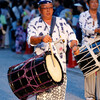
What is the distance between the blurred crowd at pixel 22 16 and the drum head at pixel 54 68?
6.10 metres

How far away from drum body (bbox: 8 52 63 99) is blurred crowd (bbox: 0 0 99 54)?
6.26 meters

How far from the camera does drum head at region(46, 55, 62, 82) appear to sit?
4.54 meters

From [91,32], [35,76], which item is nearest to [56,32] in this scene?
[35,76]

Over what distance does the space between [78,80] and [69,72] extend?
1133mm

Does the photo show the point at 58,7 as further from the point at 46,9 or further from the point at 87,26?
the point at 46,9

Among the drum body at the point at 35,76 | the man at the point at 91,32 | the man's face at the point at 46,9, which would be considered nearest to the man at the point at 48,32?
the man's face at the point at 46,9

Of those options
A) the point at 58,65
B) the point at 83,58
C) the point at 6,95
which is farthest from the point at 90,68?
the point at 6,95

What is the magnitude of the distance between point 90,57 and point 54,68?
1.20m

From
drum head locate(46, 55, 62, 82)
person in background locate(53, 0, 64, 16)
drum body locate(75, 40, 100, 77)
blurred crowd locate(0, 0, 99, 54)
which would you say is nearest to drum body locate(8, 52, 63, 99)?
drum head locate(46, 55, 62, 82)

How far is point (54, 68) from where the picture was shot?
15.4ft

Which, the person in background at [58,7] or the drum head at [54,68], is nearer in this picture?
the drum head at [54,68]

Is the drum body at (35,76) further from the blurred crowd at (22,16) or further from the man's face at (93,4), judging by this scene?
the blurred crowd at (22,16)

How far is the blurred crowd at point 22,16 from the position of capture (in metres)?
11.4

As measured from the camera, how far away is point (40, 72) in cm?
449
